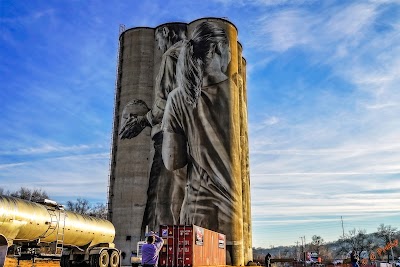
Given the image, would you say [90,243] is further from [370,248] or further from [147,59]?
[370,248]

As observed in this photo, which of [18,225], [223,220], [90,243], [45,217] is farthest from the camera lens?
[223,220]

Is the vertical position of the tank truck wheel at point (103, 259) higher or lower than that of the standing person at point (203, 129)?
lower

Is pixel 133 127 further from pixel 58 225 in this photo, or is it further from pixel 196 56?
pixel 58 225

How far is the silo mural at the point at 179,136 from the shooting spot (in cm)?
4753

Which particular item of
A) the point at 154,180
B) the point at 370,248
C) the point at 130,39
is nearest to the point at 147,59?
the point at 130,39

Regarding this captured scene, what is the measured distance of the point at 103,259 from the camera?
2289 cm

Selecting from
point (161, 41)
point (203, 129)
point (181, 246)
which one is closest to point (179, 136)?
point (203, 129)

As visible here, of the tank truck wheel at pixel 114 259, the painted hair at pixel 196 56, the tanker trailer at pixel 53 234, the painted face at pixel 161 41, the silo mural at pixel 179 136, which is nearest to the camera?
the tanker trailer at pixel 53 234

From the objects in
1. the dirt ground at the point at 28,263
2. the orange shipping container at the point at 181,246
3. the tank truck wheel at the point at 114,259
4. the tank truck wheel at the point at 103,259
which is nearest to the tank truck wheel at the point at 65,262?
the dirt ground at the point at 28,263

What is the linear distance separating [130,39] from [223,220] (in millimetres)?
30500

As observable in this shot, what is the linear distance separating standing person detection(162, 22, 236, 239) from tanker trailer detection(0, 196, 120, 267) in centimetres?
2328

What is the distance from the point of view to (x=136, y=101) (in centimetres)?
5444

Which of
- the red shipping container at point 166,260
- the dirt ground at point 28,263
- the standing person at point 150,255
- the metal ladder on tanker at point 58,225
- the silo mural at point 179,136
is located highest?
the silo mural at point 179,136

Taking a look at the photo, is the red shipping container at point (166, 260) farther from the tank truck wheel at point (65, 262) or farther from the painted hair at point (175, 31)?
the painted hair at point (175, 31)
